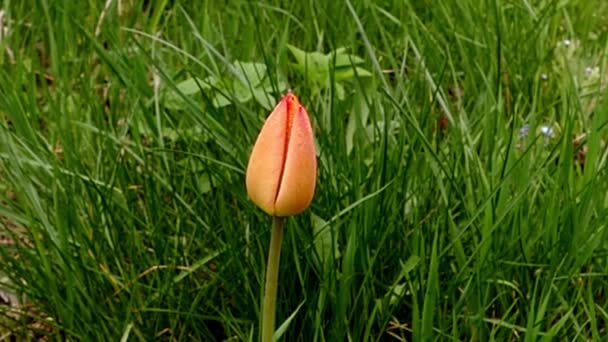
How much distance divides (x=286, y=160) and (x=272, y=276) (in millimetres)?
174

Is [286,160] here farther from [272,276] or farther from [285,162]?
[272,276]

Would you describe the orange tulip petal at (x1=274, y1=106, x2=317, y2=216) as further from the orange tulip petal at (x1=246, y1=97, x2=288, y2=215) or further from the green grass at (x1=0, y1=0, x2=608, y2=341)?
the green grass at (x1=0, y1=0, x2=608, y2=341)

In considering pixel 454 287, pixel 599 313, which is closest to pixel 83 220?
pixel 454 287

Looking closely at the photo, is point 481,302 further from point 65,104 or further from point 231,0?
point 231,0

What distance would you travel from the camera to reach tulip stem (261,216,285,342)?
4.19 ft

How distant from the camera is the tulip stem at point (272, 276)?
1.28m

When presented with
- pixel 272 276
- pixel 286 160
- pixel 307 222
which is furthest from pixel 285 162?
pixel 307 222

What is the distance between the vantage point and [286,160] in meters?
1.19

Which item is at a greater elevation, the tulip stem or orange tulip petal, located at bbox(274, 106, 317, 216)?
orange tulip petal, located at bbox(274, 106, 317, 216)

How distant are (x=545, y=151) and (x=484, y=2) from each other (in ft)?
1.86

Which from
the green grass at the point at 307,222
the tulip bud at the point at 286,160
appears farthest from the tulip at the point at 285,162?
the green grass at the point at 307,222

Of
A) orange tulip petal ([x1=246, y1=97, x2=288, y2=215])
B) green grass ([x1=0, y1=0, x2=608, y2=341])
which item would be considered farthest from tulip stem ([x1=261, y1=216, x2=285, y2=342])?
green grass ([x1=0, y1=0, x2=608, y2=341])

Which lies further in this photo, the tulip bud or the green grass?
the green grass

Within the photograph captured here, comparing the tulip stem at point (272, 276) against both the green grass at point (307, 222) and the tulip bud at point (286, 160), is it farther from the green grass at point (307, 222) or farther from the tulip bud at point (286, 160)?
the green grass at point (307, 222)
